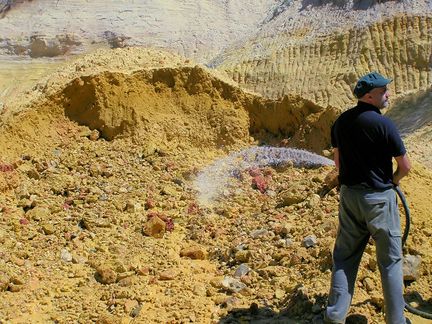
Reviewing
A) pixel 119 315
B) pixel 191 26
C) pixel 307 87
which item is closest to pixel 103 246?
pixel 119 315

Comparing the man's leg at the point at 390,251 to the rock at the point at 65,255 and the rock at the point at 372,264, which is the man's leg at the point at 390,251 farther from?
the rock at the point at 65,255

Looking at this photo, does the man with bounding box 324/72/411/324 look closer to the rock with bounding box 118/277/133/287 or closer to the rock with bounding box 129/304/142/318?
the rock with bounding box 129/304/142/318

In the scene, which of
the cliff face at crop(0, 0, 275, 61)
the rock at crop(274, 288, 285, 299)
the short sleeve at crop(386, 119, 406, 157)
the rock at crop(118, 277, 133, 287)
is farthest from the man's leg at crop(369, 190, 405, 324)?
the cliff face at crop(0, 0, 275, 61)

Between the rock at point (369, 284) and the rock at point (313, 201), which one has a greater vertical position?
the rock at point (369, 284)

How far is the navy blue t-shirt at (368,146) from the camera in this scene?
4.45 m

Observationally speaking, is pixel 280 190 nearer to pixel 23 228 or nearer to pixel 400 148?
pixel 23 228

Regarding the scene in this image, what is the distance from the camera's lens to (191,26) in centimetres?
1789

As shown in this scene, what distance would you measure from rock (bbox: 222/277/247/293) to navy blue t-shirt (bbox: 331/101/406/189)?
171 centimetres

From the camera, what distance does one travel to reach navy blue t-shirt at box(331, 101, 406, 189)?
4453 millimetres

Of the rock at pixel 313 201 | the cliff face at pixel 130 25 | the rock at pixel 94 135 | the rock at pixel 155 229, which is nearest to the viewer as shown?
the rock at pixel 313 201

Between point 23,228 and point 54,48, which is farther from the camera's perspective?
point 54,48

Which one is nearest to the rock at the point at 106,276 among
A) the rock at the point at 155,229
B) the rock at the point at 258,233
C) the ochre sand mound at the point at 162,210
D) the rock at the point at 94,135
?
the ochre sand mound at the point at 162,210

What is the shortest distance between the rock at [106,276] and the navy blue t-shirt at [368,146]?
103 inches

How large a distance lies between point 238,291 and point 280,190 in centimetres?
216
